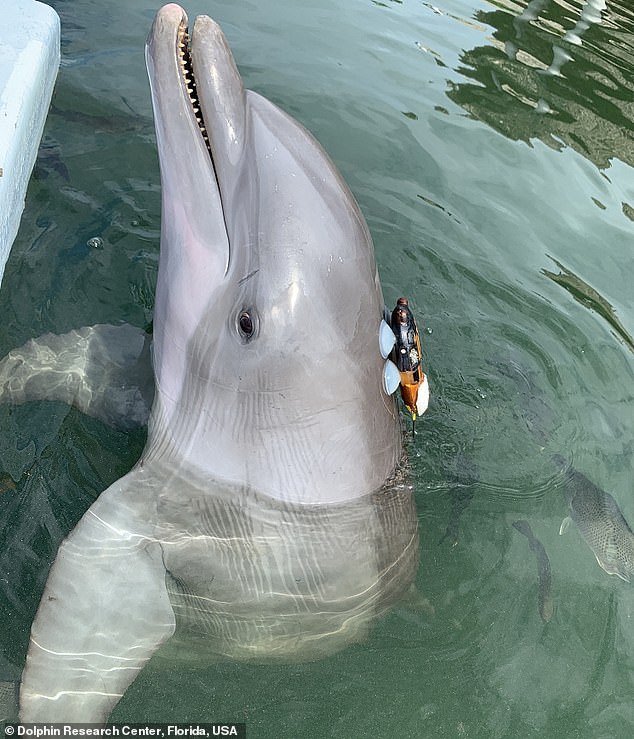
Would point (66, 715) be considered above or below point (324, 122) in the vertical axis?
below

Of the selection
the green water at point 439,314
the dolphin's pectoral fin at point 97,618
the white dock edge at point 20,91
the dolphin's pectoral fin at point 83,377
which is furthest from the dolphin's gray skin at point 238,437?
the white dock edge at point 20,91

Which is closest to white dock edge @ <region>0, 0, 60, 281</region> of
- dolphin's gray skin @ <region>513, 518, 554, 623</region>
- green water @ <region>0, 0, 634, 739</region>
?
green water @ <region>0, 0, 634, 739</region>

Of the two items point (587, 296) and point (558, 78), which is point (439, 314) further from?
point (558, 78)

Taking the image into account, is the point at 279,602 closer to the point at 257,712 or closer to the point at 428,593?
the point at 257,712

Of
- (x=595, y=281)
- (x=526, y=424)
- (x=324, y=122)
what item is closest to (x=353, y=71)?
(x=324, y=122)

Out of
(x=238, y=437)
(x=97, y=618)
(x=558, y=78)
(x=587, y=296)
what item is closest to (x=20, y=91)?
(x=238, y=437)

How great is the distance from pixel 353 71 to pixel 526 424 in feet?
17.1

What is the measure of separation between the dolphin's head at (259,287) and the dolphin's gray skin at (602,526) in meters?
1.68

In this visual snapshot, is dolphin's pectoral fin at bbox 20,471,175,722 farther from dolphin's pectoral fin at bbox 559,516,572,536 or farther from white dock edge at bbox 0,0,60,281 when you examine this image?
dolphin's pectoral fin at bbox 559,516,572,536

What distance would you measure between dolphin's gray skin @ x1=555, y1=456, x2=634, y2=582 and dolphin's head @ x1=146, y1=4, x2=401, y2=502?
168cm

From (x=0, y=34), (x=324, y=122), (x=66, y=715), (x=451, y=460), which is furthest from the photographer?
(x=324, y=122)

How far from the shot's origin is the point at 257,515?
3.96 m

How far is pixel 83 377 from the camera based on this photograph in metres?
4.73

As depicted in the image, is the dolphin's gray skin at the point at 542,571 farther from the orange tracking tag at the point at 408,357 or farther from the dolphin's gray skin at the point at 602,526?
the orange tracking tag at the point at 408,357
